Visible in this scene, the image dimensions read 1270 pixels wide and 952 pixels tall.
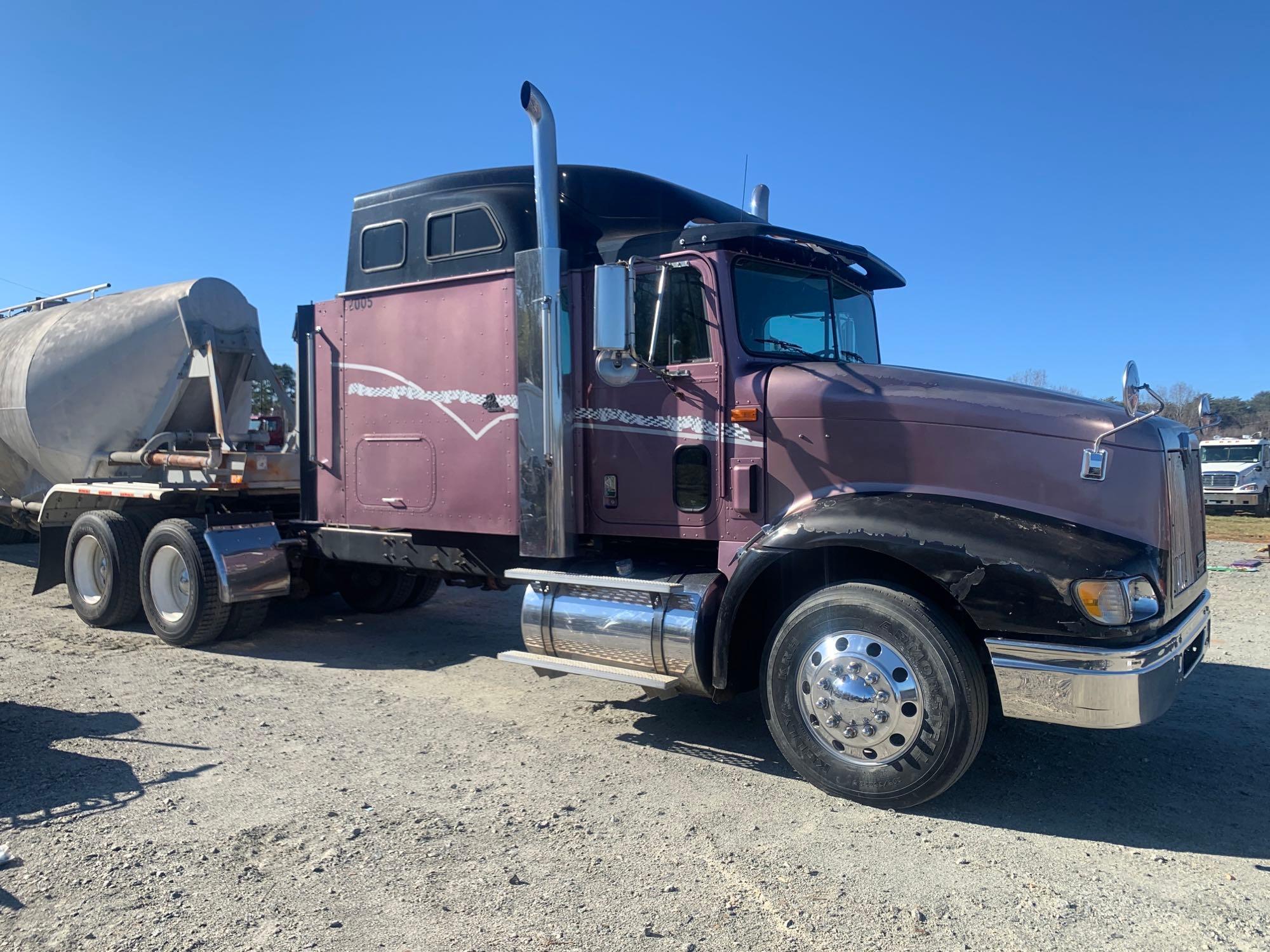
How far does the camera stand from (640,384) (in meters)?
5.25

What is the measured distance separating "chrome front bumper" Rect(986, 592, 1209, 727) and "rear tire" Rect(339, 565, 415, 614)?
622 centimetres

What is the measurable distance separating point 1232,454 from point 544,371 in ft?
94.5

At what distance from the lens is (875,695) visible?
4.11 meters

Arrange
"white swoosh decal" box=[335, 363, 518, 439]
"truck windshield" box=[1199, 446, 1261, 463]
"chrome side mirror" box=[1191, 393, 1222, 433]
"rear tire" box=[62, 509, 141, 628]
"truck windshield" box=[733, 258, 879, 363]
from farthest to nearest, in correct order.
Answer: "truck windshield" box=[1199, 446, 1261, 463] → "rear tire" box=[62, 509, 141, 628] → "white swoosh decal" box=[335, 363, 518, 439] → "truck windshield" box=[733, 258, 879, 363] → "chrome side mirror" box=[1191, 393, 1222, 433]

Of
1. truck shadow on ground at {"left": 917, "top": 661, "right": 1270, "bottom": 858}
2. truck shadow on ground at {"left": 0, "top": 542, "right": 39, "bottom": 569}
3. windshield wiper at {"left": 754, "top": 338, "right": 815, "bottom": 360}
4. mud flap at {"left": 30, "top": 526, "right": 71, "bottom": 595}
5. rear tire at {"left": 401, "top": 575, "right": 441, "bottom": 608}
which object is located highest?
windshield wiper at {"left": 754, "top": 338, "right": 815, "bottom": 360}

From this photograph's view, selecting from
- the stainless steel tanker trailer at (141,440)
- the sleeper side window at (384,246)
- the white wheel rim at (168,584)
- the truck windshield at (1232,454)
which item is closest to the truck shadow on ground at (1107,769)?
the sleeper side window at (384,246)

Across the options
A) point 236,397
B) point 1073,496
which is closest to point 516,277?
point 1073,496

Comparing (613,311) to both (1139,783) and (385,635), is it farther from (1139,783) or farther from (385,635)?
(385,635)

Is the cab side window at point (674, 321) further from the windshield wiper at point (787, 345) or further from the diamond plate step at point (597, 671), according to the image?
the diamond plate step at point (597, 671)

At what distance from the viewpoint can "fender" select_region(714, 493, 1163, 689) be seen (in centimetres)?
378

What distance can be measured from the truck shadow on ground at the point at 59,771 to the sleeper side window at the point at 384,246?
3359 millimetres

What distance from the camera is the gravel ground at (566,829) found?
3162 millimetres

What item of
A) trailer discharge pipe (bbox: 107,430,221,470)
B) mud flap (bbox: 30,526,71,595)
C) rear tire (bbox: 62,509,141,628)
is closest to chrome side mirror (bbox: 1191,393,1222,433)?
trailer discharge pipe (bbox: 107,430,221,470)

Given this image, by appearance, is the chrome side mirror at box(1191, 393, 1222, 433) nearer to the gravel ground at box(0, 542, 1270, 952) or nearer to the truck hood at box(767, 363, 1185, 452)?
the truck hood at box(767, 363, 1185, 452)
